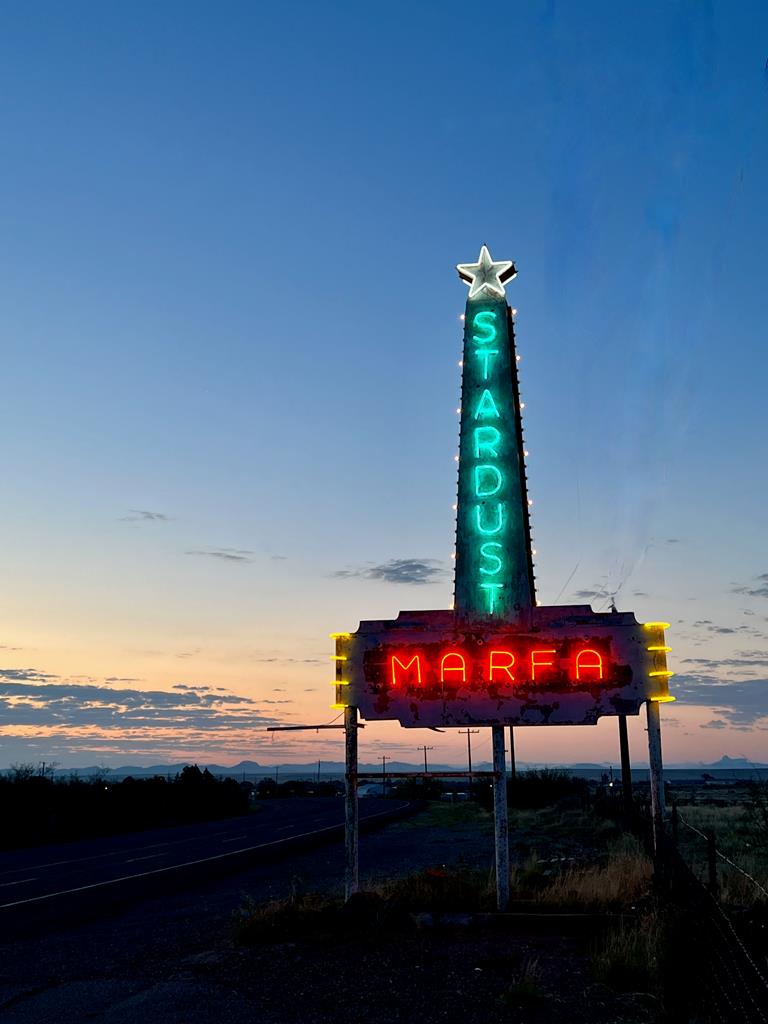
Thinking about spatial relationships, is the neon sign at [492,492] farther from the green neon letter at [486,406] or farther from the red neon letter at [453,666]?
the red neon letter at [453,666]

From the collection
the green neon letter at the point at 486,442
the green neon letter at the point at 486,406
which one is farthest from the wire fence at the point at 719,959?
the green neon letter at the point at 486,406

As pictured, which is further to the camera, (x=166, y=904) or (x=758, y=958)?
(x=166, y=904)

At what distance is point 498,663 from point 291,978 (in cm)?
587

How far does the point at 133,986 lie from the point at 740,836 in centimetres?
2801

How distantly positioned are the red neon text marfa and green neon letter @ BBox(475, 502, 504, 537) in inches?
78.4

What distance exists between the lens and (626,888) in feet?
47.7

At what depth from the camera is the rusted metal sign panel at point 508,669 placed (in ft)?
46.4

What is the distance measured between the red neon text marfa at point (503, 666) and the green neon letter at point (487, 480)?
270 centimetres

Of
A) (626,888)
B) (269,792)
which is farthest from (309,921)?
(269,792)

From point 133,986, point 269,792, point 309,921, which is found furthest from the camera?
point 269,792

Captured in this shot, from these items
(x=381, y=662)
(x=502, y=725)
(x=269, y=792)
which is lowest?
(x=269, y=792)

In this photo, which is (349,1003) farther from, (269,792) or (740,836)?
(269,792)

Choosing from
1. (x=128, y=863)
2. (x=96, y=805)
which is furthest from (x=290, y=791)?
(x=128, y=863)

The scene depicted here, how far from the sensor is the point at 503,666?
14.5m
